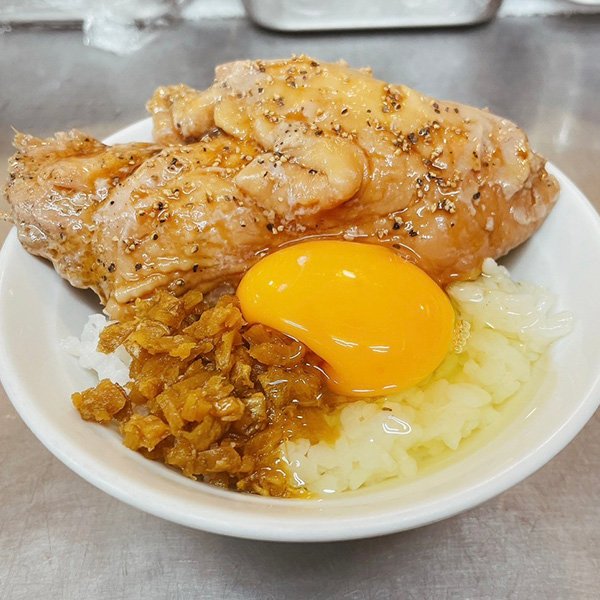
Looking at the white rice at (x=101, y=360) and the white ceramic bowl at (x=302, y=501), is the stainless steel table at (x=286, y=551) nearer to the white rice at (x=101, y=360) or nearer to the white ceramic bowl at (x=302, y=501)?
the white ceramic bowl at (x=302, y=501)

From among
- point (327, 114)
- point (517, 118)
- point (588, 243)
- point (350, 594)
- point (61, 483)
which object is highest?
point (327, 114)

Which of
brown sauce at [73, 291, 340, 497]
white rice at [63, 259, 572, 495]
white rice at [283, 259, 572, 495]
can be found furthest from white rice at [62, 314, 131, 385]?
white rice at [283, 259, 572, 495]

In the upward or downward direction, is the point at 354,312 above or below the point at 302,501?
above

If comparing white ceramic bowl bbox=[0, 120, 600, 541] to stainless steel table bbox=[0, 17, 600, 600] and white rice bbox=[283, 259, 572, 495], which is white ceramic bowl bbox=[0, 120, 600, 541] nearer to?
white rice bbox=[283, 259, 572, 495]

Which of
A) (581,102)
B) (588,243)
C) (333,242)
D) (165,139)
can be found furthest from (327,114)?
(581,102)

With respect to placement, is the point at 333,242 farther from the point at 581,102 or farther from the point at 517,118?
the point at 581,102

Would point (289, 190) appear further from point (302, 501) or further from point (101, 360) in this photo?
point (302, 501)

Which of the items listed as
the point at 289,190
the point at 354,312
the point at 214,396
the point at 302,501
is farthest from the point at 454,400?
the point at 289,190
